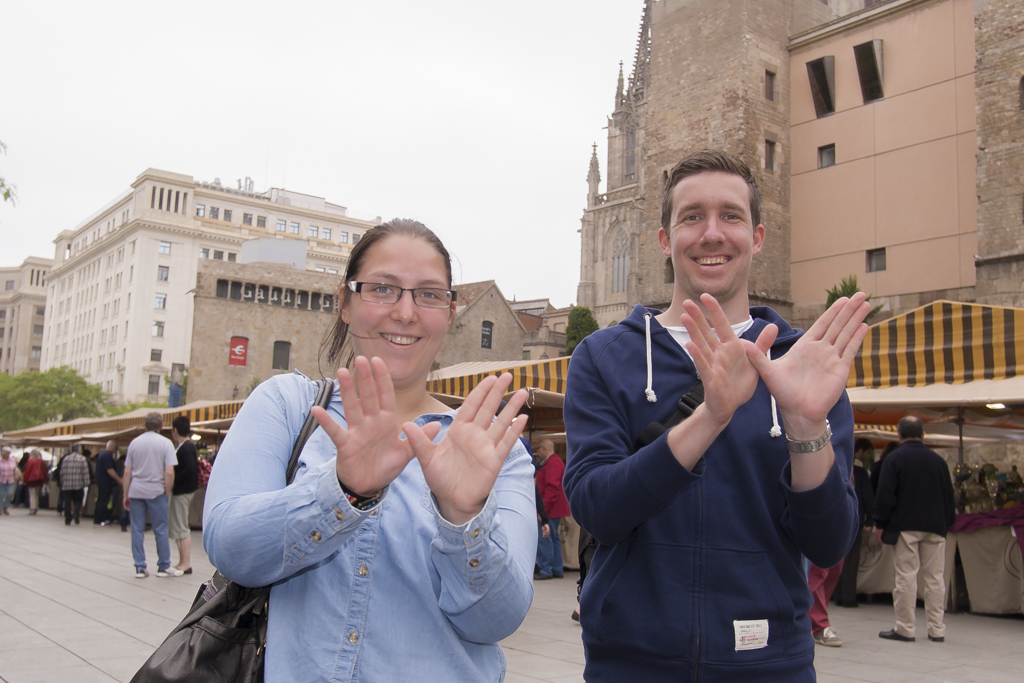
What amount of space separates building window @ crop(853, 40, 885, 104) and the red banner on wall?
33541 millimetres

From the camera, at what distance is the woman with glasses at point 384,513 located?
55.4 inches

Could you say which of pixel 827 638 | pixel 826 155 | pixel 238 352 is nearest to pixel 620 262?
pixel 238 352

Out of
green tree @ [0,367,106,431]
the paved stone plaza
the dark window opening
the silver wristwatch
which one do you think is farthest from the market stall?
green tree @ [0,367,106,431]

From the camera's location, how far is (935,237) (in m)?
21.8

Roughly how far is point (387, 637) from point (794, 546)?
0.97 meters

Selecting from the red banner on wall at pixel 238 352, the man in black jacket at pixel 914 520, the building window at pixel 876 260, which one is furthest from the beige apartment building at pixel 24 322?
the man in black jacket at pixel 914 520

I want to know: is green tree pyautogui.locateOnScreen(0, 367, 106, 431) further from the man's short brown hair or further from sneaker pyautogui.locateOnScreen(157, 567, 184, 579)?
the man's short brown hair

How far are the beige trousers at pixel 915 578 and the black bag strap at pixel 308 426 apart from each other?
23.5 ft

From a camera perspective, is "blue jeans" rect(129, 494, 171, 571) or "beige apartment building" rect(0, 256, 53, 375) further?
"beige apartment building" rect(0, 256, 53, 375)

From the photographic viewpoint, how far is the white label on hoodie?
1713mm

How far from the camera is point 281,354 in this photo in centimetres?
4609

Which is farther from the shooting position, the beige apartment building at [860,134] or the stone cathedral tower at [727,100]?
the stone cathedral tower at [727,100]

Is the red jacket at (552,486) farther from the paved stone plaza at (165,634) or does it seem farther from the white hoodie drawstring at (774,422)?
the white hoodie drawstring at (774,422)

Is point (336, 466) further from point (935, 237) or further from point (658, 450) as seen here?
point (935, 237)
